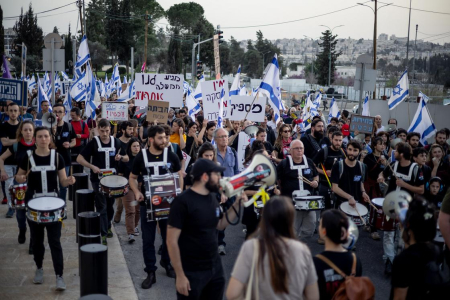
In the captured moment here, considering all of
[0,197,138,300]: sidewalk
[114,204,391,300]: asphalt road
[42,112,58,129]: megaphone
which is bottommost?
[114,204,391,300]: asphalt road

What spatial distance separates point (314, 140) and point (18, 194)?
19.6 ft

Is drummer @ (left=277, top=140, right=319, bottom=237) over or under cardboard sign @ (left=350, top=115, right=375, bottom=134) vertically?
under

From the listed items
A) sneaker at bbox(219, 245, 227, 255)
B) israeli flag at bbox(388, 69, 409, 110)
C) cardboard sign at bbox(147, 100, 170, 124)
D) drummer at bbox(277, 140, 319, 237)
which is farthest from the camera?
israeli flag at bbox(388, 69, 409, 110)

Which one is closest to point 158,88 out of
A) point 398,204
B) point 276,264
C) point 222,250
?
point 222,250

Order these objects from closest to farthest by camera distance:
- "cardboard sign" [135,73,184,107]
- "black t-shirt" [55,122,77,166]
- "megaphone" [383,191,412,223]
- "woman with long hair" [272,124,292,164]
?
"megaphone" [383,191,412,223], "black t-shirt" [55,122,77,166], "woman with long hair" [272,124,292,164], "cardboard sign" [135,73,184,107]

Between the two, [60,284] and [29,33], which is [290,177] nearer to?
[60,284]

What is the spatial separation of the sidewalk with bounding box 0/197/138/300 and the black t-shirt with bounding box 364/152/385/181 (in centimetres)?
461

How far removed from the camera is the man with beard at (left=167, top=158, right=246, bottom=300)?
444cm

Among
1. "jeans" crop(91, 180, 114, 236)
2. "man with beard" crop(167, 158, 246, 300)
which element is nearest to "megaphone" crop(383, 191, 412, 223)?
"man with beard" crop(167, 158, 246, 300)

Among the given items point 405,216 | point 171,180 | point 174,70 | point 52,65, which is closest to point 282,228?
Result: point 405,216

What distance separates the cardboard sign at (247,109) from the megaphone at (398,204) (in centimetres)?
695

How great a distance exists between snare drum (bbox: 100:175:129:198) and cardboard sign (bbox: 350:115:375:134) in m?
6.89

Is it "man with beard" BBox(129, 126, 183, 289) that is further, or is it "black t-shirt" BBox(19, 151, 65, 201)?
"man with beard" BBox(129, 126, 183, 289)

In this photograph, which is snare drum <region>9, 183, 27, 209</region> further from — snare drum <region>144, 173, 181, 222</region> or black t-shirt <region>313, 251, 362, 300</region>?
black t-shirt <region>313, 251, 362, 300</region>
